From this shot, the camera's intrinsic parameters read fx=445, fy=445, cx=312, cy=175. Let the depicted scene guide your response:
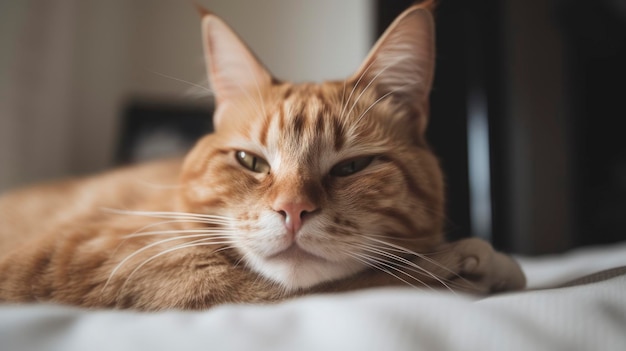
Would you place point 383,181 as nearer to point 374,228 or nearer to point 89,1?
point 374,228

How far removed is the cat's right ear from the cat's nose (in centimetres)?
40

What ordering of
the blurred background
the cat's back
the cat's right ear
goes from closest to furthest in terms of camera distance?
the cat's right ear, the cat's back, the blurred background

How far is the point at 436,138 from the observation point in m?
3.03

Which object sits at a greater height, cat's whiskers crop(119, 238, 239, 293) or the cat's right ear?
the cat's right ear

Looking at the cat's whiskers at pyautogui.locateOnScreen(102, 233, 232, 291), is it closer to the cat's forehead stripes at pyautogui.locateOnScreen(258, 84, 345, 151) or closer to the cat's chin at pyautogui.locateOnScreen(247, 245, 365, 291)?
the cat's chin at pyautogui.locateOnScreen(247, 245, 365, 291)

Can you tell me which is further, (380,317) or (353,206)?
(353,206)

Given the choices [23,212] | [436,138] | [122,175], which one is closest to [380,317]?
[122,175]

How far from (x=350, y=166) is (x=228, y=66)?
1.48 ft

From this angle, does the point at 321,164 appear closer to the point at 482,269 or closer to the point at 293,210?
the point at 293,210

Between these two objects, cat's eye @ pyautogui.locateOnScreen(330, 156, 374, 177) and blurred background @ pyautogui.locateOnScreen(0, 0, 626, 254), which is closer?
cat's eye @ pyautogui.locateOnScreen(330, 156, 374, 177)

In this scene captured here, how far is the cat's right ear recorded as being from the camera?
1132 mm

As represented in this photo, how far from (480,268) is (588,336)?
34 cm

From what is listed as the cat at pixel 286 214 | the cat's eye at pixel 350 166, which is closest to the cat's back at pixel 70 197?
the cat at pixel 286 214

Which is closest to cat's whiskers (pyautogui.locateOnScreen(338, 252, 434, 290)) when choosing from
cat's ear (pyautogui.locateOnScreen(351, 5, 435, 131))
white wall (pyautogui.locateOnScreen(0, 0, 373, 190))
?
cat's ear (pyautogui.locateOnScreen(351, 5, 435, 131))
